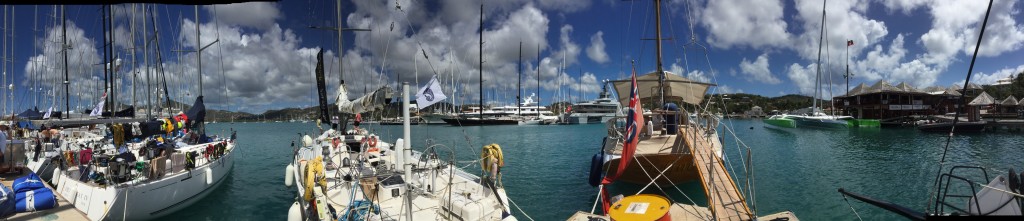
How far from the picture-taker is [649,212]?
884 centimetres

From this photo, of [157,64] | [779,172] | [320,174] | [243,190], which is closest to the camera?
[320,174]

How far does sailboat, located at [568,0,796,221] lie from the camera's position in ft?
32.4

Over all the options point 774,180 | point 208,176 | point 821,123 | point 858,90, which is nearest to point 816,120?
point 821,123

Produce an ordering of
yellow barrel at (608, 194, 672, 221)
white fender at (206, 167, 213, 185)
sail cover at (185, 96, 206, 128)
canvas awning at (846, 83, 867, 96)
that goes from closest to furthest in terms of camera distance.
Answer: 1. yellow barrel at (608, 194, 672, 221)
2. white fender at (206, 167, 213, 185)
3. sail cover at (185, 96, 206, 128)
4. canvas awning at (846, 83, 867, 96)

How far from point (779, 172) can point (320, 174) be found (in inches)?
823

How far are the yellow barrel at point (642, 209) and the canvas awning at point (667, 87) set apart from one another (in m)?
9.94

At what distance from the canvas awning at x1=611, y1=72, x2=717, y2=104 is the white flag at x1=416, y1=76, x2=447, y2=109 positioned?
8.99 meters

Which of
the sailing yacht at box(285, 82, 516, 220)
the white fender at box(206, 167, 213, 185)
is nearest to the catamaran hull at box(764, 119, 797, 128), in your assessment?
the sailing yacht at box(285, 82, 516, 220)

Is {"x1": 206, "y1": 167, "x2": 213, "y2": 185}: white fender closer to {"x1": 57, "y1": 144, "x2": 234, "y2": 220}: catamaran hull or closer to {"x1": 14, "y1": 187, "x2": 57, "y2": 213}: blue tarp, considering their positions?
{"x1": 57, "y1": 144, "x2": 234, "y2": 220}: catamaran hull

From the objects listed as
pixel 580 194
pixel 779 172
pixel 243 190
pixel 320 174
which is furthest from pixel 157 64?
pixel 779 172

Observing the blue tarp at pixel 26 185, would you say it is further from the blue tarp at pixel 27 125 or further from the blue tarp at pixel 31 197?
the blue tarp at pixel 27 125

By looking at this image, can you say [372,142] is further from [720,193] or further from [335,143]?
[720,193]

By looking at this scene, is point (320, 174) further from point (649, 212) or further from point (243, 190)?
point (243, 190)

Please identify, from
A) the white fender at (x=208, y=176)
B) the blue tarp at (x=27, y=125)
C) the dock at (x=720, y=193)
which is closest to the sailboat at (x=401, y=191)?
the white fender at (x=208, y=176)
